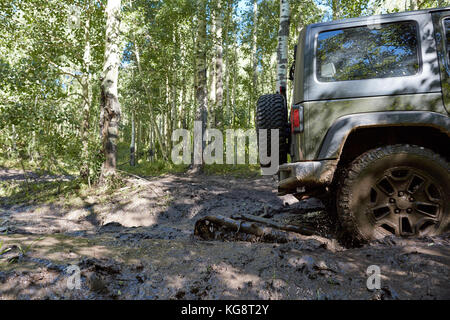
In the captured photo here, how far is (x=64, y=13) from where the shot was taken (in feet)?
33.9

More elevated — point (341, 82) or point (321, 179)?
point (341, 82)

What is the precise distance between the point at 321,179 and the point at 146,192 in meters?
5.28

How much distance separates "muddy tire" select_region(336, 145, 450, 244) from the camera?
2.51 m

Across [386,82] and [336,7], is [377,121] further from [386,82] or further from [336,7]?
[336,7]

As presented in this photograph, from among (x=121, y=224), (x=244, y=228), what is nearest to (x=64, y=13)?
(x=121, y=224)

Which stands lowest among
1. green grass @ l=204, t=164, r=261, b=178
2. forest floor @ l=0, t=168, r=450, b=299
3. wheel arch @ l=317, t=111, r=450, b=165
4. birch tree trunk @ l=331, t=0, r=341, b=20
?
forest floor @ l=0, t=168, r=450, b=299

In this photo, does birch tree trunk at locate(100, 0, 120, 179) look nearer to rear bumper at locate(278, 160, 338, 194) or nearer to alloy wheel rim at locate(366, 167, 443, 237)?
rear bumper at locate(278, 160, 338, 194)

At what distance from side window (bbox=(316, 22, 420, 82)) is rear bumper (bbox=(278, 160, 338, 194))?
89 cm

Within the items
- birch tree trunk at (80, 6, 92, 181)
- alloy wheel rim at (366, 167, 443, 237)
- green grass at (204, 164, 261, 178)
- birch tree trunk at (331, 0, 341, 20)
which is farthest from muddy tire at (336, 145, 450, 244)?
birch tree trunk at (331, 0, 341, 20)

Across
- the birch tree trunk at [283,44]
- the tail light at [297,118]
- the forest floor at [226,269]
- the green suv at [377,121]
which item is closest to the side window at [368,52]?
the green suv at [377,121]

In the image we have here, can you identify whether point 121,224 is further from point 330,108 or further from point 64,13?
point 64,13

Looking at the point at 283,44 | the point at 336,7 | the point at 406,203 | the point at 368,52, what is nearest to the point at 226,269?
the point at 406,203

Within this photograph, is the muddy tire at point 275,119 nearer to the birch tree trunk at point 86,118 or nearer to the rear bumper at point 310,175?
the rear bumper at point 310,175

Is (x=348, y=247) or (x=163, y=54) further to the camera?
(x=163, y=54)
